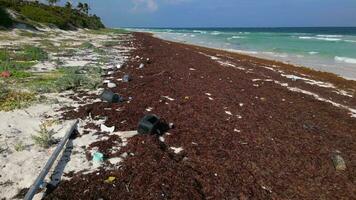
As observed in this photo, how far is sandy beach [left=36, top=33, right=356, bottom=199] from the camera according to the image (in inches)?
203

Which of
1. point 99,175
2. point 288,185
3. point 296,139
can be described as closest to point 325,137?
point 296,139

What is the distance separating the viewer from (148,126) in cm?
→ 697

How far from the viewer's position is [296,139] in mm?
7539

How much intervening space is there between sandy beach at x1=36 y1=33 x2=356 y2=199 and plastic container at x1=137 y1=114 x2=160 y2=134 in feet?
0.60

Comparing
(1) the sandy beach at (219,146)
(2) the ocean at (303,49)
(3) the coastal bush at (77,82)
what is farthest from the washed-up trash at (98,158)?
(2) the ocean at (303,49)

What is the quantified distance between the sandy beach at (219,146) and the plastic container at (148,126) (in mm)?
184

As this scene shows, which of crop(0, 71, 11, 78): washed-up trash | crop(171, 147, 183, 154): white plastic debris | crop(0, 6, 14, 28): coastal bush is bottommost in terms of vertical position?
crop(171, 147, 183, 154): white plastic debris

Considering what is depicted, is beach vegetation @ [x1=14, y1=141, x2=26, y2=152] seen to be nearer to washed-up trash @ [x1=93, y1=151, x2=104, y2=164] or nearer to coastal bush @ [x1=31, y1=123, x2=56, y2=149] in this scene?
coastal bush @ [x1=31, y1=123, x2=56, y2=149]

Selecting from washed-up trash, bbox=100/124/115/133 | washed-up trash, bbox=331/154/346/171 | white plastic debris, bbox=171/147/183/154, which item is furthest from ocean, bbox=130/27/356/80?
washed-up trash, bbox=100/124/115/133

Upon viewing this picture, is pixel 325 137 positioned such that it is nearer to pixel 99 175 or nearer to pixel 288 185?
pixel 288 185

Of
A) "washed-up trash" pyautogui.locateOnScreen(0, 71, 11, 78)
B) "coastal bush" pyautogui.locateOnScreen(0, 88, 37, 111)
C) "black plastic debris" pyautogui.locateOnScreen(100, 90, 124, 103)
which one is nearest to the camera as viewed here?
"coastal bush" pyautogui.locateOnScreen(0, 88, 37, 111)

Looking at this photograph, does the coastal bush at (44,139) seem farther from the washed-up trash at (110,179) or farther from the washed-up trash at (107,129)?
the washed-up trash at (110,179)

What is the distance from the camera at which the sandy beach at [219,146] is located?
5.16m

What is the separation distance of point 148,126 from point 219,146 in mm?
1519
